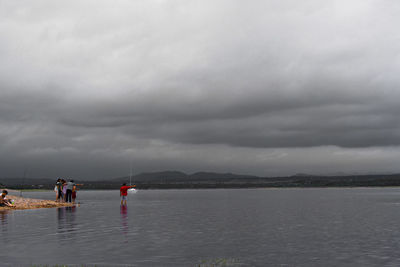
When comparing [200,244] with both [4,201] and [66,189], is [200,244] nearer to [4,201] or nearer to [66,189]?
[4,201]

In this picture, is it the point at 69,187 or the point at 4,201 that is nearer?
the point at 4,201

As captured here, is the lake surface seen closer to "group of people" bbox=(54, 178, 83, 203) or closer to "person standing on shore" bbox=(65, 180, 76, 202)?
"person standing on shore" bbox=(65, 180, 76, 202)

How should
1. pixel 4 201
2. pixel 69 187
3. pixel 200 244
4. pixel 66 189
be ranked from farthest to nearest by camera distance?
pixel 66 189
pixel 69 187
pixel 4 201
pixel 200 244

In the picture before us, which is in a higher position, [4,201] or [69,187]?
[69,187]

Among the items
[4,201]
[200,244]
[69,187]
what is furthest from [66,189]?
[200,244]

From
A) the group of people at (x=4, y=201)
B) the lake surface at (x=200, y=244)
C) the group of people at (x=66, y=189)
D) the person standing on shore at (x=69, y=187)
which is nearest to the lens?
the lake surface at (x=200, y=244)

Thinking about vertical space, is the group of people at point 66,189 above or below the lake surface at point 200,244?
above

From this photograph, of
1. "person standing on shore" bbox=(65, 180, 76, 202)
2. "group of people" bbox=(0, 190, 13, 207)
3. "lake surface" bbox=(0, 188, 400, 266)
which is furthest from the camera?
"person standing on shore" bbox=(65, 180, 76, 202)

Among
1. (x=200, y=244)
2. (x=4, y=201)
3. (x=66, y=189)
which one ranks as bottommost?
(x=200, y=244)

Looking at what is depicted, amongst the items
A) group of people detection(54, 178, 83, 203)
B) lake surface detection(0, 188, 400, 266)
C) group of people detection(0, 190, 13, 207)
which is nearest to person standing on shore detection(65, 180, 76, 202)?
group of people detection(54, 178, 83, 203)

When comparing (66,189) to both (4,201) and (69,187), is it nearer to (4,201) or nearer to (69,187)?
(69,187)

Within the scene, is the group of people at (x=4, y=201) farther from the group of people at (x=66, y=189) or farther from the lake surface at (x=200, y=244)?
the lake surface at (x=200, y=244)

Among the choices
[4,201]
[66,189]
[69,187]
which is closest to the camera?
[4,201]

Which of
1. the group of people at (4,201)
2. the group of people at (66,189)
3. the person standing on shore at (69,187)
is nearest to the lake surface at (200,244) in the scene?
the group of people at (4,201)
